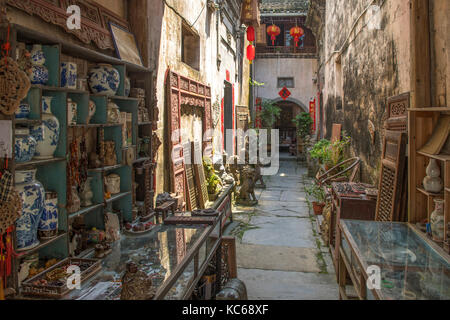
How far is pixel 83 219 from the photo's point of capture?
10.4 ft

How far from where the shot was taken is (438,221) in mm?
2871

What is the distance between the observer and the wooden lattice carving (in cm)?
199

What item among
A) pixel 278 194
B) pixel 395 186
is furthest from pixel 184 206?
pixel 278 194

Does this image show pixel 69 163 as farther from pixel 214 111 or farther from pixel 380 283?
pixel 214 111

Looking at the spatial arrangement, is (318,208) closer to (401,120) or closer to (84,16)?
(401,120)

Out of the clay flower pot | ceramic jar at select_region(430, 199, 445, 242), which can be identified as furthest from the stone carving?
the clay flower pot

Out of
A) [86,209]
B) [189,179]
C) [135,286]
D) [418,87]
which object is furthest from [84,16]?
[189,179]

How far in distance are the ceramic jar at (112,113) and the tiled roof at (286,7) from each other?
17.4 metres

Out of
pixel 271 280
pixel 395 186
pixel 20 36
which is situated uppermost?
→ pixel 20 36

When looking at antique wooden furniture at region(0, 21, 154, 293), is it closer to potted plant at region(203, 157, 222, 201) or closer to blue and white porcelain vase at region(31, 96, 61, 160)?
blue and white porcelain vase at region(31, 96, 61, 160)

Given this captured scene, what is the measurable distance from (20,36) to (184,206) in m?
3.76

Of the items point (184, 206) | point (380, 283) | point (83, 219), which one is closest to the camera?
point (380, 283)

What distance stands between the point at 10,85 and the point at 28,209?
0.71 meters

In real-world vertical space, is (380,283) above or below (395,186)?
below
